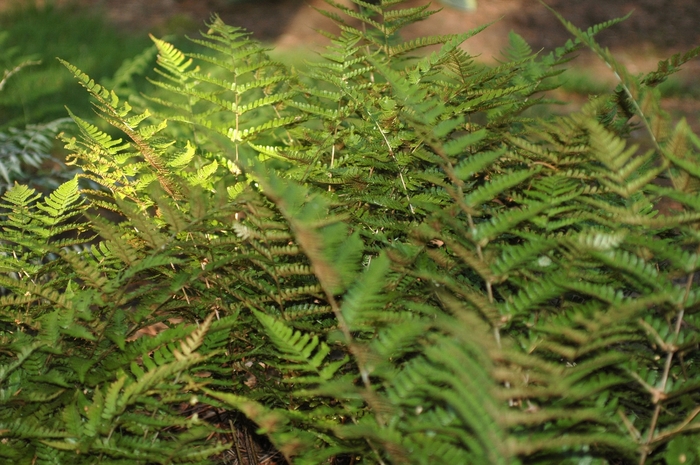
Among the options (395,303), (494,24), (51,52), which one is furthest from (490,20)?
(395,303)

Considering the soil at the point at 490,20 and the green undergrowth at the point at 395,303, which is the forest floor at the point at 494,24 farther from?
the green undergrowth at the point at 395,303

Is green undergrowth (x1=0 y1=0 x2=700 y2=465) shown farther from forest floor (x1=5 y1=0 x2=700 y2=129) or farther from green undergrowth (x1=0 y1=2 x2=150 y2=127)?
forest floor (x1=5 y1=0 x2=700 y2=129)

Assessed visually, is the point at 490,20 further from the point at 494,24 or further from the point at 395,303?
the point at 395,303

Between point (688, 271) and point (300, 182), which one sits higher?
point (300, 182)

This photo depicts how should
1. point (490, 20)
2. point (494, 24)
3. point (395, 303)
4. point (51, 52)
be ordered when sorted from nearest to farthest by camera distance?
point (395, 303) < point (51, 52) < point (494, 24) < point (490, 20)

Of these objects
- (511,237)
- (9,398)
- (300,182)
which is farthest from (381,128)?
(9,398)

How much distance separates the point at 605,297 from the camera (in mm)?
1093

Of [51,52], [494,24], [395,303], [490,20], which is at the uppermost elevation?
[490,20]

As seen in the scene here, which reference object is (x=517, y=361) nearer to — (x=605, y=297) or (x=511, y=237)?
(x=605, y=297)

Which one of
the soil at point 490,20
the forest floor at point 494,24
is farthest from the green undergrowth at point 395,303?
the soil at point 490,20

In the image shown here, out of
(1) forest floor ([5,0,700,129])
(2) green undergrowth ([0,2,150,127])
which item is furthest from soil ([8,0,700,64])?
(2) green undergrowth ([0,2,150,127])

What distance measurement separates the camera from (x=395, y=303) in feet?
4.44

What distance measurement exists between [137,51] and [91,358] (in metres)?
5.36

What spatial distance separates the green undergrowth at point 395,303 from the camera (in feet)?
3.45
